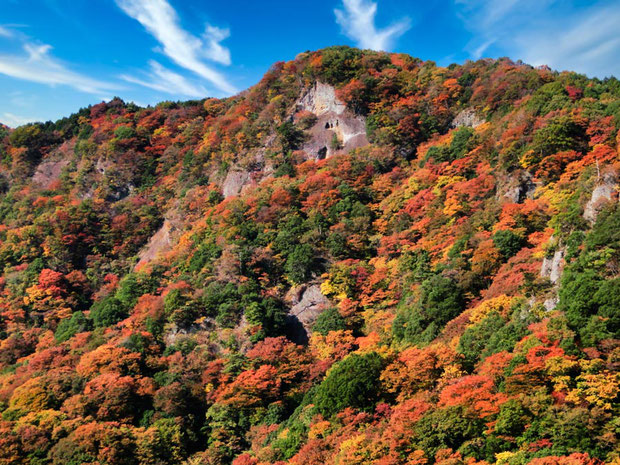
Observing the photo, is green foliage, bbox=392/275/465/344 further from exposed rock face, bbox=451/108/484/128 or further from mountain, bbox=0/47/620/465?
exposed rock face, bbox=451/108/484/128

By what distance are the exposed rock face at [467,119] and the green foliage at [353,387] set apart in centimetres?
4189

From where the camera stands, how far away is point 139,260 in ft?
234

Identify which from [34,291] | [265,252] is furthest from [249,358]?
[34,291]

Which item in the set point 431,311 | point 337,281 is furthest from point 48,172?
point 431,311

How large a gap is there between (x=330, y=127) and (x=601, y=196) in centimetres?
4650

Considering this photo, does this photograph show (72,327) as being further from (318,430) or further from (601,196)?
Result: (601,196)

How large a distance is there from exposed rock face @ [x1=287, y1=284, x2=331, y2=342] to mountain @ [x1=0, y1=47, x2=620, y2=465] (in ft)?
0.76

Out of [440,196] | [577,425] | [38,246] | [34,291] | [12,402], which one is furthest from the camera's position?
[38,246]

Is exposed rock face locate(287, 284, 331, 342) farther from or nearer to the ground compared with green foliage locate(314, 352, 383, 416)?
farther from the ground

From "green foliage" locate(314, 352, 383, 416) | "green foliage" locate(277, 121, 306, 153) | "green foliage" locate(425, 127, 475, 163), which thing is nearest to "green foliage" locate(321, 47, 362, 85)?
"green foliage" locate(277, 121, 306, 153)

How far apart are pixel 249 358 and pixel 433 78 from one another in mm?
53186

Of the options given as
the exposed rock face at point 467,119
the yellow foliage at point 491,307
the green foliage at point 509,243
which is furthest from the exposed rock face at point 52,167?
the yellow foliage at point 491,307

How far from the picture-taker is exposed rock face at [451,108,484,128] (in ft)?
212

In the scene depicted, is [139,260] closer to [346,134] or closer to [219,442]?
[346,134]
